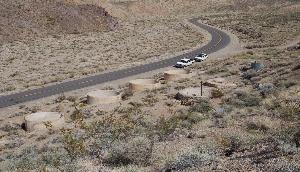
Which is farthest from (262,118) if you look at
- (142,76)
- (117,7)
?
(117,7)

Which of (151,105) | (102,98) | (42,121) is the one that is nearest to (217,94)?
(151,105)

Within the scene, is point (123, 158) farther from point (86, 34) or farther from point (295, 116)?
point (86, 34)

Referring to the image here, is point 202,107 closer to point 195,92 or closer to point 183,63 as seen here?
point 195,92

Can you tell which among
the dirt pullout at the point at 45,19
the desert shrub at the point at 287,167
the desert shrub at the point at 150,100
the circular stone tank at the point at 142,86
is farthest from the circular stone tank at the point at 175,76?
the dirt pullout at the point at 45,19

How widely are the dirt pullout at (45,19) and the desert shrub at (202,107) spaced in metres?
71.8

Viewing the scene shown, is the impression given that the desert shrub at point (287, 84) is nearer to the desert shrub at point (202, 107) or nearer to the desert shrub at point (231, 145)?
the desert shrub at point (202, 107)

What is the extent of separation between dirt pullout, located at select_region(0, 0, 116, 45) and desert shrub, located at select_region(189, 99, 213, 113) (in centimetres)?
7177

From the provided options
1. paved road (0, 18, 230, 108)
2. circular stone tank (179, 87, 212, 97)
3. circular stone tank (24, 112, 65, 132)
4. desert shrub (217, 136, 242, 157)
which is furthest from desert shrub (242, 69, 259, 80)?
desert shrub (217, 136, 242, 157)

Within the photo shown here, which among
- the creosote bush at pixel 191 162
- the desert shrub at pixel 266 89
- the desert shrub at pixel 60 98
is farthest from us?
the desert shrub at pixel 60 98

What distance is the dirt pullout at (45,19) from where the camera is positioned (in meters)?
110

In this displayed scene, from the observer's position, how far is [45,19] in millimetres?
120812

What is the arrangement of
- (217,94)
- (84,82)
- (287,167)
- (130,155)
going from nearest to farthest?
1. (287,167)
2. (130,155)
3. (217,94)
4. (84,82)

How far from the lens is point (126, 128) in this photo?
2652 centimetres

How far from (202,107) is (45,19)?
3580 inches
